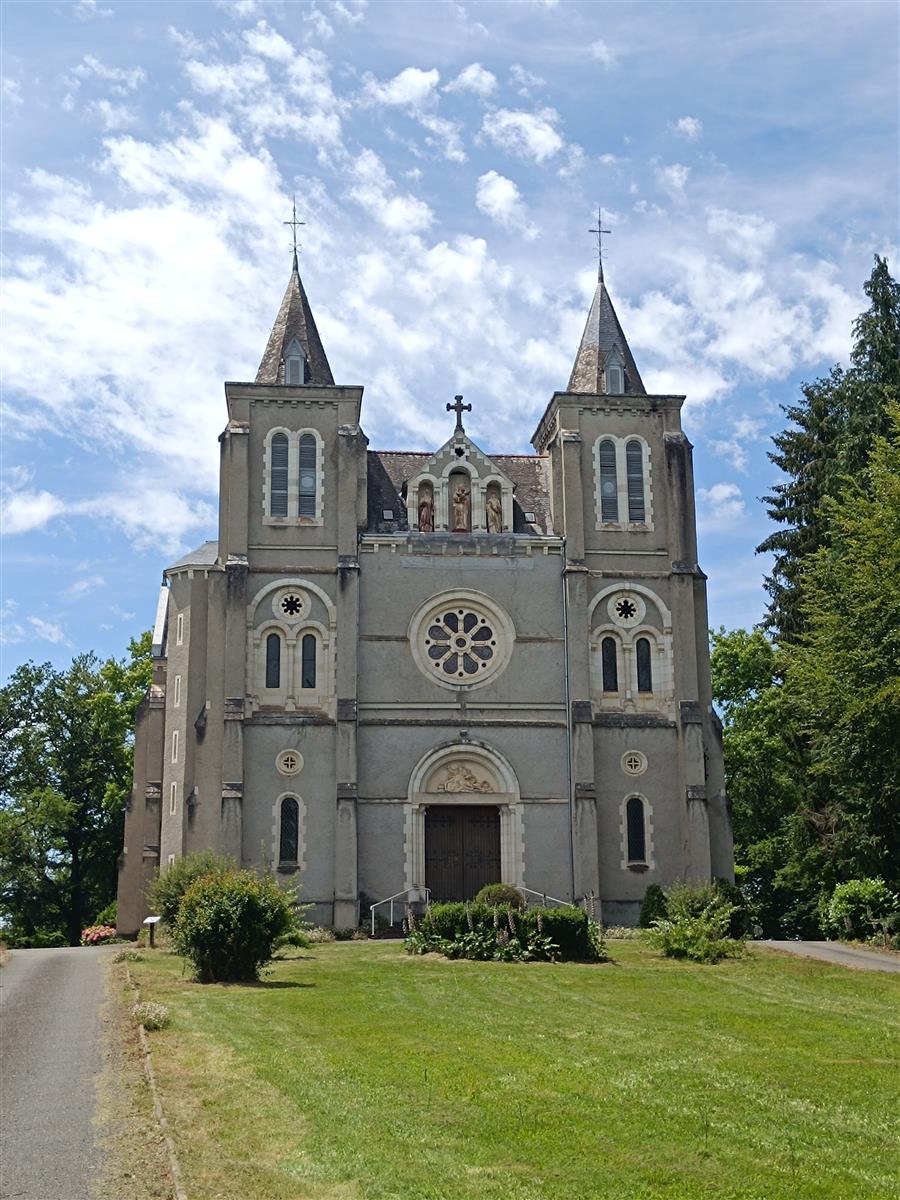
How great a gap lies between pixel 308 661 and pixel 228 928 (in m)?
15.7

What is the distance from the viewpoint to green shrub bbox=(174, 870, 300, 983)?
75.8ft

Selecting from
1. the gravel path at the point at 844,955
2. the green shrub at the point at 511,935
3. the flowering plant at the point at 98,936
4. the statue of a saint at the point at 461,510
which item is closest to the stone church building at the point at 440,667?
the statue of a saint at the point at 461,510

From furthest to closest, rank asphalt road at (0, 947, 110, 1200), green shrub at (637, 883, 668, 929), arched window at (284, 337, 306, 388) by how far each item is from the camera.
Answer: arched window at (284, 337, 306, 388)
green shrub at (637, 883, 668, 929)
asphalt road at (0, 947, 110, 1200)

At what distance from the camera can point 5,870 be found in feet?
169

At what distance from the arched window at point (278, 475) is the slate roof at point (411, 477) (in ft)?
8.72

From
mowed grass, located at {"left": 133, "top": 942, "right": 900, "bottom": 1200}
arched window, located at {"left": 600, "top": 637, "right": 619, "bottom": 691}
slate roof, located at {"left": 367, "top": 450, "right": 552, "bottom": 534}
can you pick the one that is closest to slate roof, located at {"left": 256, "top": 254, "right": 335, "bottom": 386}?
slate roof, located at {"left": 367, "top": 450, "right": 552, "bottom": 534}

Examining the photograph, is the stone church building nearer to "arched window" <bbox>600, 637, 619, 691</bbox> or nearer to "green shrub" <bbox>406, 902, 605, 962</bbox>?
"arched window" <bbox>600, 637, 619, 691</bbox>

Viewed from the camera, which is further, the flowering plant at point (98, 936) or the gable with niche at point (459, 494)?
the flowering plant at point (98, 936)

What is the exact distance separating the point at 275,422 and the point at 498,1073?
28.9 m

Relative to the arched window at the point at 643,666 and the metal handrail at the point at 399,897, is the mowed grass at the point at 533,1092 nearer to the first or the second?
the metal handrail at the point at 399,897

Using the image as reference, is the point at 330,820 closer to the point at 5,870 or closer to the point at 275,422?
the point at 275,422

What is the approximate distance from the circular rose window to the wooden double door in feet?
11.9

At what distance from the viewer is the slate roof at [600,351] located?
41906 mm

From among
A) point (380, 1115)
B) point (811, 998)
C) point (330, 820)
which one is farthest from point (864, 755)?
point (380, 1115)
